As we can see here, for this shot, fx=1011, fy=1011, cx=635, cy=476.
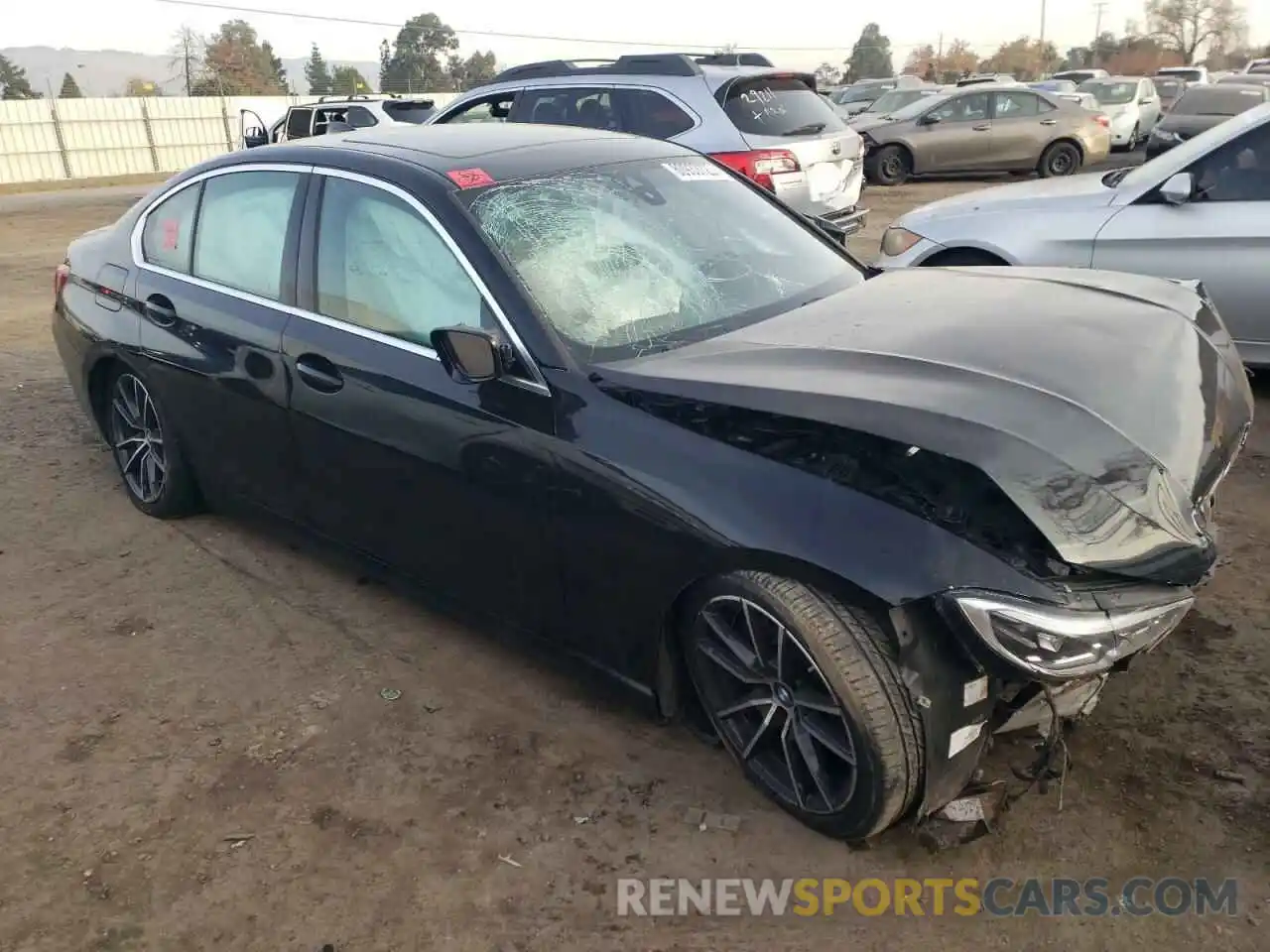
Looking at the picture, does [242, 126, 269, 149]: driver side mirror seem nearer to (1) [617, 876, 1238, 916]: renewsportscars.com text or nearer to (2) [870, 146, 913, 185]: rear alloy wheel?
(2) [870, 146, 913, 185]: rear alloy wheel

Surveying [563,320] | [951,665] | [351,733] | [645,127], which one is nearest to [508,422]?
[563,320]

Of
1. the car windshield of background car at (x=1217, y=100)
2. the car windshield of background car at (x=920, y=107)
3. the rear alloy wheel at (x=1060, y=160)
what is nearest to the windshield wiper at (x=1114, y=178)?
the car windshield of background car at (x=1217, y=100)

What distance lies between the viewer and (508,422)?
9.48ft

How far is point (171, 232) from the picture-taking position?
4.30m

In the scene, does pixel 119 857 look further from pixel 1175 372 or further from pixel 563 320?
pixel 1175 372

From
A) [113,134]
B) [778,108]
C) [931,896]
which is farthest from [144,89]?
[931,896]

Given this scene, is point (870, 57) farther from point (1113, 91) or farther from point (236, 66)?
point (1113, 91)

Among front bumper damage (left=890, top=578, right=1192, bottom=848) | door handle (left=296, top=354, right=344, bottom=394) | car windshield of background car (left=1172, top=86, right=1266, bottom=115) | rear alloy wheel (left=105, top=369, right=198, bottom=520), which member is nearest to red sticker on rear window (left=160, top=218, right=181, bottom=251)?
rear alloy wheel (left=105, top=369, right=198, bottom=520)

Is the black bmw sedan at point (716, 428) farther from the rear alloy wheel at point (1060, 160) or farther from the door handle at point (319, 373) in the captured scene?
the rear alloy wheel at point (1060, 160)

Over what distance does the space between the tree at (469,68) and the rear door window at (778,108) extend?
5919 cm

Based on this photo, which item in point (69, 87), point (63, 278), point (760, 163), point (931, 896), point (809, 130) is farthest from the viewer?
point (69, 87)

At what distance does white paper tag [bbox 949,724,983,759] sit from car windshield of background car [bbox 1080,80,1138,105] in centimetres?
2228

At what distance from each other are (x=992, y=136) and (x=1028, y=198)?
12393 mm

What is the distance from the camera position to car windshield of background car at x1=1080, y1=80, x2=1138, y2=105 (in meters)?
21.4
